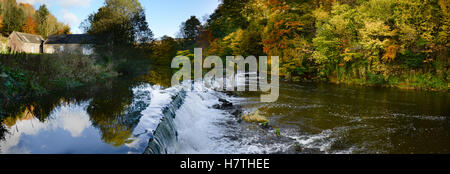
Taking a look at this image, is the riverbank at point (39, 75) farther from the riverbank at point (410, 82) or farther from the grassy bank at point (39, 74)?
the riverbank at point (410, 82)

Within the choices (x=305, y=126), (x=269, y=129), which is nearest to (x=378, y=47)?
(x=305, y=126)

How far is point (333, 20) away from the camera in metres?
14.5

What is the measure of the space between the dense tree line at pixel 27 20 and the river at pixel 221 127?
144 feet

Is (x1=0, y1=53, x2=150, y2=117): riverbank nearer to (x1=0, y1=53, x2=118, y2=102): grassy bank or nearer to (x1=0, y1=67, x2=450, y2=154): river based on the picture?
(x1=0, y1=53, x2=118, y2=102): grassy bank

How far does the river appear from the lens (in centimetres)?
457

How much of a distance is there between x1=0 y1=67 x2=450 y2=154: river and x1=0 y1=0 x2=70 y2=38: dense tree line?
43811mm

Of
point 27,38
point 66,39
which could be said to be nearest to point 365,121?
point 27,38

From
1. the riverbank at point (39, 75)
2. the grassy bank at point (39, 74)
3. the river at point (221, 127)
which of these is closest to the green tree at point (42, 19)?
the riverbank at point (39, 75)

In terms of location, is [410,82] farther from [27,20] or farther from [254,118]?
[27,20]

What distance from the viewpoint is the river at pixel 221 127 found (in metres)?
4.57

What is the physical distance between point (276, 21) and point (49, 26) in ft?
163
